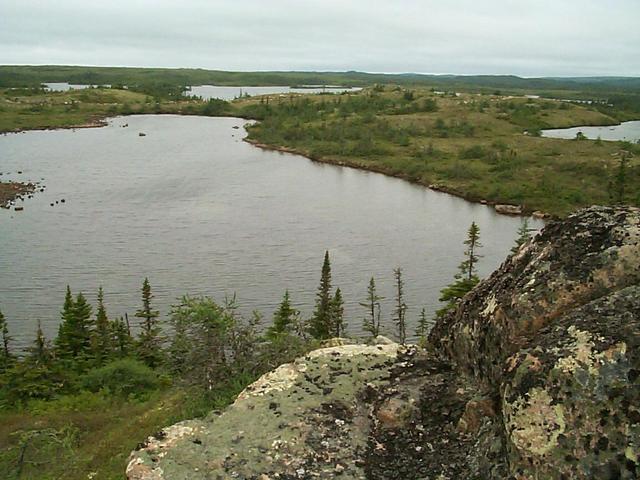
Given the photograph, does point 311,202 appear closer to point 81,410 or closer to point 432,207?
point 432,207

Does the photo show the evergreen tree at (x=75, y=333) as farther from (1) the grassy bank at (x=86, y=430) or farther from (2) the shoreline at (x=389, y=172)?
(2) the shoreline at (x=389, y=172)

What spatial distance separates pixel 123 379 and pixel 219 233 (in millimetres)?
22613

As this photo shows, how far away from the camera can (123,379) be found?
2042cm

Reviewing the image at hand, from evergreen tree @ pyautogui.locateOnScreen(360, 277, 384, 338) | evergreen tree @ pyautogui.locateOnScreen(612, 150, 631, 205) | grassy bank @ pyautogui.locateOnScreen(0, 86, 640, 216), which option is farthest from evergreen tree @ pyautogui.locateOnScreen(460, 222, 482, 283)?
grassy bank @ pyautogui.locateOnScreen(0, 86, 640, 216)

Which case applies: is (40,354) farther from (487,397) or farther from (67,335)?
(487,397)

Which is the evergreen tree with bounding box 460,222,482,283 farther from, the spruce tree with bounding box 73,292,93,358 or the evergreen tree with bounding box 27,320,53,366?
the evergreen tree with bounding box 27,320,53,366

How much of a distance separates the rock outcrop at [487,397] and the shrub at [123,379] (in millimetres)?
14676

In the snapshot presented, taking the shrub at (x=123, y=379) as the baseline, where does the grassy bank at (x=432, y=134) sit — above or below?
above

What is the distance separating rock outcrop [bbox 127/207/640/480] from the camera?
420 centimetres

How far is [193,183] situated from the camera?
196ft

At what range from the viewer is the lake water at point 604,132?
10700 cm

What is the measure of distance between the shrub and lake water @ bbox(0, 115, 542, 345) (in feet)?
25.0

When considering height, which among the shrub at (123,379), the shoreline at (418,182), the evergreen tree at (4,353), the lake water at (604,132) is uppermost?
the lake water at (604,132)

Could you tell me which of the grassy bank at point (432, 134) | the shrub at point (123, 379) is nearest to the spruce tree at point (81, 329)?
the shrub at point (123, 379)
